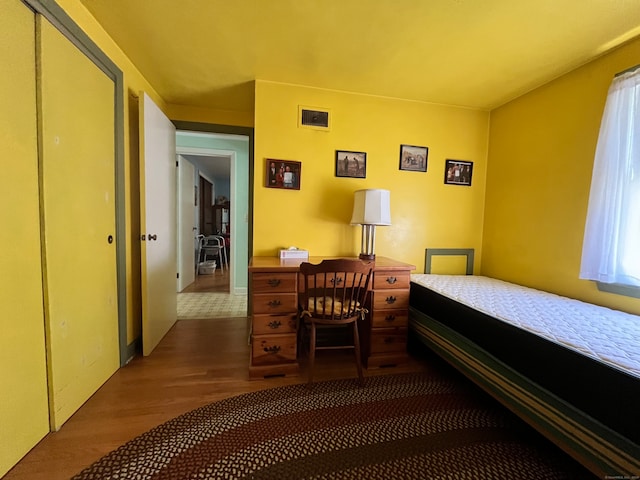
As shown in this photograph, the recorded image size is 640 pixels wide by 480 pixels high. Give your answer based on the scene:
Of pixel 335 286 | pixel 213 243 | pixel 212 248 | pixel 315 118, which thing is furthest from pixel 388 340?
pixel 213 243

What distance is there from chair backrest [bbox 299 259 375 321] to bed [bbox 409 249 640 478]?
60 cm

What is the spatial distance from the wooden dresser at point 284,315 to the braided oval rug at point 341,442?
19cm

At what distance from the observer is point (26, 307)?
1.15 m

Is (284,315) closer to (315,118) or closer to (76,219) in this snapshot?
(76,219)

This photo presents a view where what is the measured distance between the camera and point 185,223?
4.11 m

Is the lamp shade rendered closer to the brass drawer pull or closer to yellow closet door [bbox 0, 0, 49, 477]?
the brass drawer pull

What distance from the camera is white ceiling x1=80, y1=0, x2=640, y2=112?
1.41m

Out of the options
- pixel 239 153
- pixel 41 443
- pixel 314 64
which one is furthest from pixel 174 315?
pixel 314 64

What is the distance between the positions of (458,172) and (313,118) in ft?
4.99

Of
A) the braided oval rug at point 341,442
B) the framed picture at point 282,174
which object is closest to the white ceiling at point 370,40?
the framed picture at point 282,174

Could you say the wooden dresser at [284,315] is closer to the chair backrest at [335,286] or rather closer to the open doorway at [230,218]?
the chair backrest at [335,286]

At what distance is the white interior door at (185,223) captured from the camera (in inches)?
151

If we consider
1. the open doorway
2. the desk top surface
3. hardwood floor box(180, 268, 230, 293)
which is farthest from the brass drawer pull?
hardwood floor box(180, 268, 230, 293)

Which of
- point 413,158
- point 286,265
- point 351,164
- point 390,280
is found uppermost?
point 413,158
